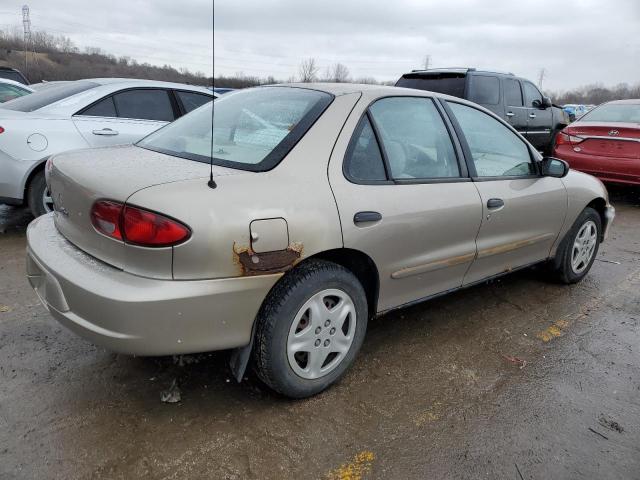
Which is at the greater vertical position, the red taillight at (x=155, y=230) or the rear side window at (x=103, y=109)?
the rear side window at (x=103, y=109)

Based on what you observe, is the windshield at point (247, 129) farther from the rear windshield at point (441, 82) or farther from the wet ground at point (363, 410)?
the rear windshield at point (441, 82)

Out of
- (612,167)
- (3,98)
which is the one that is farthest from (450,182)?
(3,98)

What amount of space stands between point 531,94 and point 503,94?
121cm

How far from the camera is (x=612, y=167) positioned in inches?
284

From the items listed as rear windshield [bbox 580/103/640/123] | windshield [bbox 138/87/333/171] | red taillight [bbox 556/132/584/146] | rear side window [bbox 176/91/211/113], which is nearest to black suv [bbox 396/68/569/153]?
red taillight [bbox 556/132/584/146]

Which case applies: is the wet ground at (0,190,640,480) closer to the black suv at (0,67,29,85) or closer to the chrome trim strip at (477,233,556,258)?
the chrome trim strip at (477,233,556,258)

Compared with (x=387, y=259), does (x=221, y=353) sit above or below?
below

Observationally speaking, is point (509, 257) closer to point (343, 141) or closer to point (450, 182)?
point (450, 182)

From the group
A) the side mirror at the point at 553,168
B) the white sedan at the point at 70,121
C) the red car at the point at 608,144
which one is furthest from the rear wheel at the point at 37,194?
the red car at the point at 608,144

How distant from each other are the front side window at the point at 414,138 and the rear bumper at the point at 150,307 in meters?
1.04

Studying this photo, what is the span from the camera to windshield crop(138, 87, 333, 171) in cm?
246

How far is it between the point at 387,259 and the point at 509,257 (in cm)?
128

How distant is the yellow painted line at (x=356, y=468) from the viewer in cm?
207

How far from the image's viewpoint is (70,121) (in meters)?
4.85
